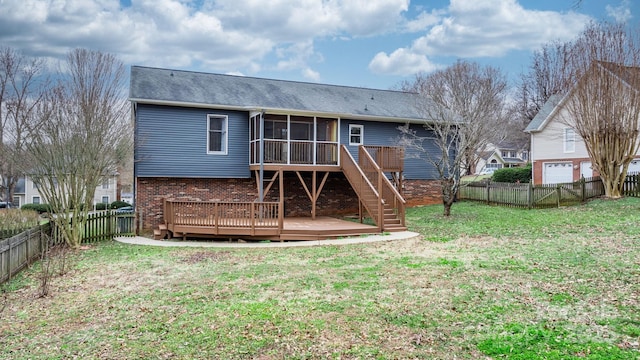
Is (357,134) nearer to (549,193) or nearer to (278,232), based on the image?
(278,232)

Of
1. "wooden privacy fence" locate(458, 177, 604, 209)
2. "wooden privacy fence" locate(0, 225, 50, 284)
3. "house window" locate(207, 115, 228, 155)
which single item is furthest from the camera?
"wooden privacy fence" locate(458, 177, 604, 209)

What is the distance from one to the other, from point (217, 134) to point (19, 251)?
8906 mm

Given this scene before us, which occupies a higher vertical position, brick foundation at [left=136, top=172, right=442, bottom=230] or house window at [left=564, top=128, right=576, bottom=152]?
house window at [left=564, top=128, right=576, bottom=152]

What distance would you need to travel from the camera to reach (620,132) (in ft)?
62.7

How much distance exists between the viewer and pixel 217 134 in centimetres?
1823

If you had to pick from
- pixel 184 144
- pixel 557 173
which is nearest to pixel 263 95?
pixel 184 144

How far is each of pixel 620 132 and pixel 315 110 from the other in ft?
43.9

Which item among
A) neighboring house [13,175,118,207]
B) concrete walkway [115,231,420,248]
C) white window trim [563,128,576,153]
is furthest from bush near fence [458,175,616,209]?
neighboring house [13,175,118,207]

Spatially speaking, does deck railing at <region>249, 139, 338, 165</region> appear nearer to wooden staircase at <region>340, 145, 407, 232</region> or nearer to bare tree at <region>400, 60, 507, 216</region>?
wooden staircase at <region>340, 145, 407, 232</region>

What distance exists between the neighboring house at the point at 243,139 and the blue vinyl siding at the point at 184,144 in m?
0.04

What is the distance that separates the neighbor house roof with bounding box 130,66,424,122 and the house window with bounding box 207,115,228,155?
678 mm

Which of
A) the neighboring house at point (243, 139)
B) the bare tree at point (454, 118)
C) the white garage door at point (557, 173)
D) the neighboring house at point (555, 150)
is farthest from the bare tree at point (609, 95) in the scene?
the neighboring house at point (243, 139)

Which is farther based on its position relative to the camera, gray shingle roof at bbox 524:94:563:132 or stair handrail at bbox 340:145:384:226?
gray shingle roof at bbox 524:94:563:132

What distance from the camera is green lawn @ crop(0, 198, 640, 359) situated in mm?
5125
